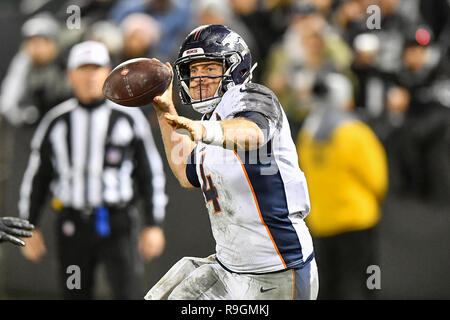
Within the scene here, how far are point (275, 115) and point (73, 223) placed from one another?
2.94 m

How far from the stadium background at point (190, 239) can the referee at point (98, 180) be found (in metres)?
0.15

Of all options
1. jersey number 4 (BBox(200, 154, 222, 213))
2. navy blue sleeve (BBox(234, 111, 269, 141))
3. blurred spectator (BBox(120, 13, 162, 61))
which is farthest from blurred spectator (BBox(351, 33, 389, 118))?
navy blue sleeve (BBox(234, 111, 269, 141))

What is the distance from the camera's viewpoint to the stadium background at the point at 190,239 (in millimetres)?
5047

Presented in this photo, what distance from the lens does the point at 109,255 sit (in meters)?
5.20

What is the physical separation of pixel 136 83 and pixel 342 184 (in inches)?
89.5

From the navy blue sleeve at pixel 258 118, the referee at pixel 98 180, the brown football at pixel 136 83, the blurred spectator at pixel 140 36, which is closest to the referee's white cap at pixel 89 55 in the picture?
the referee at pixel 98 180

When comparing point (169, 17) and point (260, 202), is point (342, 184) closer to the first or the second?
point (169, 17)

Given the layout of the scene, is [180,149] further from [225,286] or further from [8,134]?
[8,134]

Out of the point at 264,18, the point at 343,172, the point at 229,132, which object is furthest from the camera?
the point at 264,18

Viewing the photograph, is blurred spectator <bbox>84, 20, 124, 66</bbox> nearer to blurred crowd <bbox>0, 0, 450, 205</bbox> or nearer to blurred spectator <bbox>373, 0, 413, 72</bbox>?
blurred crowd <bbox>0, 0, 450, 205</bbox>

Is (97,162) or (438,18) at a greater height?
(438,18)

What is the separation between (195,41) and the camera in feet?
10.2

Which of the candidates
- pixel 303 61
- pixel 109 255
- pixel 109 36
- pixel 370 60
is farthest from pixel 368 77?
pixel 109 255
